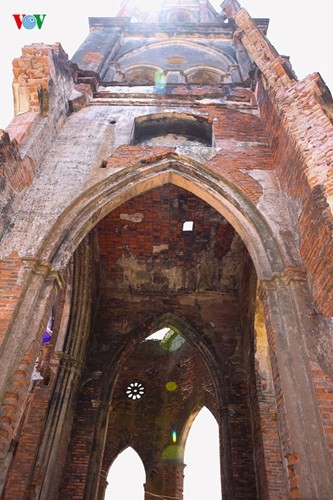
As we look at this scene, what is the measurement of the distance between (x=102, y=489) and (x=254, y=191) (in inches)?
389

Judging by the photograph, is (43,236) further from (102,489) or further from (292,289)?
(102,489)

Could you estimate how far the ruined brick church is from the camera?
4016mm

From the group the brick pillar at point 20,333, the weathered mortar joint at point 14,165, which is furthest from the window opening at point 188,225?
the brick pillar at point 20,333

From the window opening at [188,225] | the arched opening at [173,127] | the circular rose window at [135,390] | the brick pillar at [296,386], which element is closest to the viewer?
the brick pillar at [296,386]

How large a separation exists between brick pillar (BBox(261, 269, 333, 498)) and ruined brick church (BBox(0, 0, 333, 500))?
0.01 m

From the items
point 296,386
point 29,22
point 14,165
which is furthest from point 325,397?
point 29,22

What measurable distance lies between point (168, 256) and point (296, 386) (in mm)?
5636

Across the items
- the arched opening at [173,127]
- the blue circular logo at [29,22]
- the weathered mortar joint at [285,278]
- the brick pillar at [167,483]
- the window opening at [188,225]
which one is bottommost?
the brick pillar at [167,483]

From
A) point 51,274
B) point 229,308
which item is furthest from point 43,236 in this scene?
point 229,308

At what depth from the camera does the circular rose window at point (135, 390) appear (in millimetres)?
12812

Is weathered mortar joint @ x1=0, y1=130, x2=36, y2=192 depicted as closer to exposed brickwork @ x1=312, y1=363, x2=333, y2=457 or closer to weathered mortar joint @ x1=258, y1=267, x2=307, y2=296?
weathered mortar joint @ x1=258, y1=267, x2=307, y2=296

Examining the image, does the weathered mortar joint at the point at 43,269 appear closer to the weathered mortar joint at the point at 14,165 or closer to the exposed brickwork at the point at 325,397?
the weathered mortar joint at the point at 14,165

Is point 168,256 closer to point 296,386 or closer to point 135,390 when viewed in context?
point 296,386

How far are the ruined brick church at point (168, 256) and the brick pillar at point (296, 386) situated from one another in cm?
1
